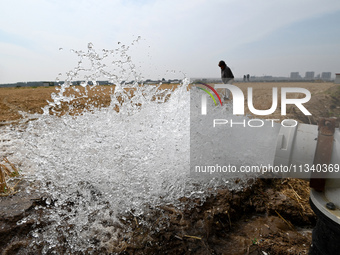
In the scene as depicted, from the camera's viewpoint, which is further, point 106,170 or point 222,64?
point 222,64

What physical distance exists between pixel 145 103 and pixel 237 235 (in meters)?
3.24

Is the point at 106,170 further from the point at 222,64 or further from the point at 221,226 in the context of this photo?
the point at 222,64

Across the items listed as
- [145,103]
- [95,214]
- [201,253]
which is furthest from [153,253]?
[145,103]


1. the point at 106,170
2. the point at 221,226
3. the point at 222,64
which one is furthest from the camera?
the point at 222,64

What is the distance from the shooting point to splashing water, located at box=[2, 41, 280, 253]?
2.33 m

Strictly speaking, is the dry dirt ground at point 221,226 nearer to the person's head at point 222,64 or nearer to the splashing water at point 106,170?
the splashing water at point 106,170

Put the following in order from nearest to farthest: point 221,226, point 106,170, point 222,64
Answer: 1. point 221,226
2. point 106,170
3. point 222,64

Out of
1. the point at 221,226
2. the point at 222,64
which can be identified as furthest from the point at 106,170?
the point at 222,64

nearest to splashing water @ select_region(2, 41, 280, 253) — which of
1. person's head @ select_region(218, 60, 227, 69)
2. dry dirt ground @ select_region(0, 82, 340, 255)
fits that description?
dry dirt ground @ select_region(0, 82, 340, 255)

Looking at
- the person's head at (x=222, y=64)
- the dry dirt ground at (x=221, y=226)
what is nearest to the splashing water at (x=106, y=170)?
the dry dirt ground at (x=221, y=226)

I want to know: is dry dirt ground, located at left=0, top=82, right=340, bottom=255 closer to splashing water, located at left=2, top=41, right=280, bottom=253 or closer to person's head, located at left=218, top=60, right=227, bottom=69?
splashing water, located at left=2, top=41, right=280, bottom=253

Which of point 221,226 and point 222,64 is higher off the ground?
point 222,64

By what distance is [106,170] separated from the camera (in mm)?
3090

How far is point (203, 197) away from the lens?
109 inches
